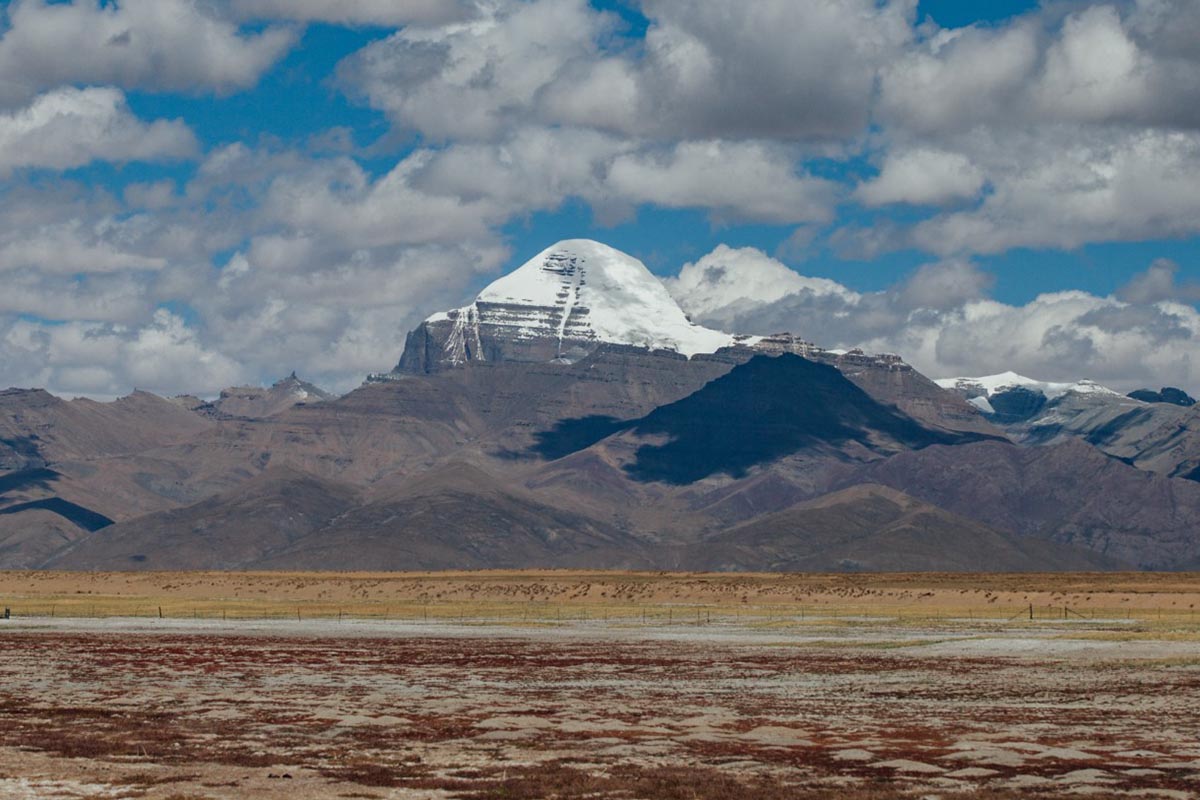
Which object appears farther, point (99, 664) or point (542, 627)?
point (542, 627)

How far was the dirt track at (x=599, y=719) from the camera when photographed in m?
38.0

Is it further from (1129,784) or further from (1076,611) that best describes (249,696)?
(1076,611)

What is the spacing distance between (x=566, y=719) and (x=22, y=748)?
671 inches

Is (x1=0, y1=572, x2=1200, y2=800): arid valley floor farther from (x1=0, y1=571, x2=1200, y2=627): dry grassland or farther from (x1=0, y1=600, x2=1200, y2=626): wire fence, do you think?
(x1=0, y1=571, x2=1200, y2=627): dry grassland

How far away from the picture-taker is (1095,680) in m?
66.8

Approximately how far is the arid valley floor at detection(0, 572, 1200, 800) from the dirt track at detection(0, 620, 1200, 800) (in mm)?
153

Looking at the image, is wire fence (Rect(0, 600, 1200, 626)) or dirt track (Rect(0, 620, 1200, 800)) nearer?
dirt track (Rect(0, 620, 1200, 800))

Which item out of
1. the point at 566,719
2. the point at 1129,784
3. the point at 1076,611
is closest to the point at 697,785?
the point at 1129,784

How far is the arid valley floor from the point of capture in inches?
1501

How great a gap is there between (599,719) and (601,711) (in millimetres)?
2733

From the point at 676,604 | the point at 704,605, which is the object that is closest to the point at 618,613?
the point at 704,605

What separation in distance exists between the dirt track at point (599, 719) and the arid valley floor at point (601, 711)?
153mm

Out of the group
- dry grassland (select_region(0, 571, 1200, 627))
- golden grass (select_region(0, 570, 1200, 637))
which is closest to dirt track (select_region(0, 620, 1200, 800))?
golden grass (select_region(0, 570, 1200, 637))

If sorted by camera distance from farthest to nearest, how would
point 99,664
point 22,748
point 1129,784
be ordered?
point 99,664 < point 22,748 < point 1129,784
